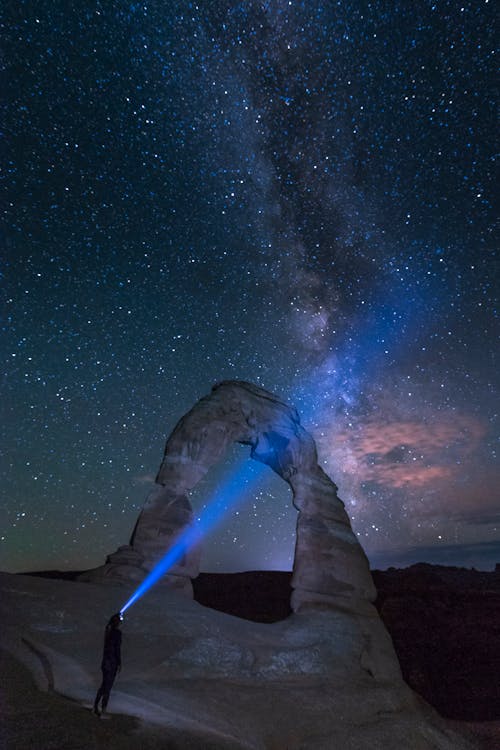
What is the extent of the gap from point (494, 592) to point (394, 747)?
1514 inches

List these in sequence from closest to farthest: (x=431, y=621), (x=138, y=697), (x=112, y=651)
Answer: (x=112, y=651) < (x=138, y=697) < (x=431, y=621)

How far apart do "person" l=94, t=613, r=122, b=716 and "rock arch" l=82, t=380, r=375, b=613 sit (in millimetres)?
6337

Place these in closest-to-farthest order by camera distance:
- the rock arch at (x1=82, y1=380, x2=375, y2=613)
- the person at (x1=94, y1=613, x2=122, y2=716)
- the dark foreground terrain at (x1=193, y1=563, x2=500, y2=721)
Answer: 1. the person at (x1=94, y1=613, x2=122, y2=716)
2. the rock arch at (x1=82, y1=380, x2=375, y2=613)
3. the dark foreground terrain at (x1=193, y1=563, x2=500, y2=721)

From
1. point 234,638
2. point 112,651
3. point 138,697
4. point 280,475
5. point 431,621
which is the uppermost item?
point 280,475

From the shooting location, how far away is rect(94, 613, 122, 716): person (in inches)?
310

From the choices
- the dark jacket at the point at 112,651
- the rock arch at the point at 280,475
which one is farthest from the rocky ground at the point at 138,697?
the rock arch at the point at 280,475

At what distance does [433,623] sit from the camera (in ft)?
117

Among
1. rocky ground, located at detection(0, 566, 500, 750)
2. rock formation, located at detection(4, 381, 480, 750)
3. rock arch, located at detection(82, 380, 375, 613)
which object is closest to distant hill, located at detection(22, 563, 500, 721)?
rocky ground, located at detection(0, 566, 500, 750)

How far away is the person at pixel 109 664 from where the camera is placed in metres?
7.87

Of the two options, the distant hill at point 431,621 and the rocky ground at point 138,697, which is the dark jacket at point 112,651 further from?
the distant hill at point 431,621

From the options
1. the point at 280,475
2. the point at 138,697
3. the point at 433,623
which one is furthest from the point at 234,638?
the point at 433,623

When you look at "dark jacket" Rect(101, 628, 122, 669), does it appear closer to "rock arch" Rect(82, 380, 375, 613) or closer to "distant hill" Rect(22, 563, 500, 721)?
"rock arch" Rect(82, 380, 375, 613)

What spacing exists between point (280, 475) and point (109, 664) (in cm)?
1397

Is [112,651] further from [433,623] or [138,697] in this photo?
[433,623]
